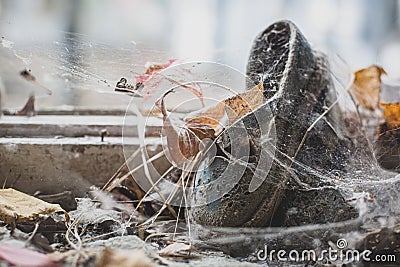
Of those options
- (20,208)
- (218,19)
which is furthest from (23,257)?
(218,19)

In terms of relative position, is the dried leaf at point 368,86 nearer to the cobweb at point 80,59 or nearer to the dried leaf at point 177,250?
the cobweb at point 80,59

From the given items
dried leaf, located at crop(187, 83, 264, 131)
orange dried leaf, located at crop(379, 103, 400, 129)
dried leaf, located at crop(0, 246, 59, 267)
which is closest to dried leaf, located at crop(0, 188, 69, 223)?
dried leaf, located at crop(0, 246, 59, 267)

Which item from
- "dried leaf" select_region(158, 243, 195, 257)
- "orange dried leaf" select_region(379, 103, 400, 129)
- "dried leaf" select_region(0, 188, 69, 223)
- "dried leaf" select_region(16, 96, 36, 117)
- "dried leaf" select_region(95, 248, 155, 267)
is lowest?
"dried leaf" select_region(158, 243, 195, 257)

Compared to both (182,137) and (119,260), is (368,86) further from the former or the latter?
(119,260)

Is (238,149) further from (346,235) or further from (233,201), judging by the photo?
(346,235)

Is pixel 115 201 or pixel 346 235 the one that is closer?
pixel 346 235

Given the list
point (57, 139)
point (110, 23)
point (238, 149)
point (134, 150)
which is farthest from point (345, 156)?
point (110, 23)

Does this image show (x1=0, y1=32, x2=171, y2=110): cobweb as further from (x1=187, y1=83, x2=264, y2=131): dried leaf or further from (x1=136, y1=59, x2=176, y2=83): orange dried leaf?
(x1=187, y1=83, x2=264, y2=131): dried leaf
